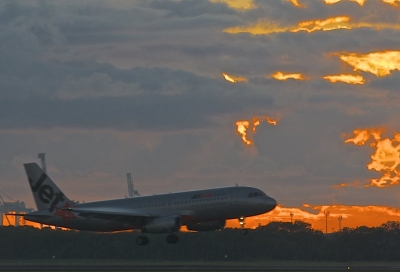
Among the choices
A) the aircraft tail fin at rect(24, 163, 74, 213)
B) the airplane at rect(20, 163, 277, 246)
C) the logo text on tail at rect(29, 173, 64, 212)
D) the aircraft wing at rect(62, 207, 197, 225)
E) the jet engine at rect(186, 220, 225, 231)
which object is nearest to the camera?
the airplane at rect(20, 163, 277, 246)

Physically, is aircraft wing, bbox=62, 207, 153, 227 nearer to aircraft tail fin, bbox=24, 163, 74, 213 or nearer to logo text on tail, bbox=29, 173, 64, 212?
aircraft tail fin, bbox=24, 163, 74, 213

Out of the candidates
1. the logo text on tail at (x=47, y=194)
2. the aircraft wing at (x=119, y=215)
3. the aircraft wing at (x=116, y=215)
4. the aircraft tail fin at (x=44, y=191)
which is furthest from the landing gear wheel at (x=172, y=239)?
the logo text on tail at (x=47, y=194)

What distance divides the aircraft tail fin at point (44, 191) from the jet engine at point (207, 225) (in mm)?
22259

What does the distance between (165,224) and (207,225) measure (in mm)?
5730

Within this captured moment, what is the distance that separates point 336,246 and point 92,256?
42306mm

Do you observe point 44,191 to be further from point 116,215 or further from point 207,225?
point 207,225

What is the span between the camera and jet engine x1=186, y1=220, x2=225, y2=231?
463ft

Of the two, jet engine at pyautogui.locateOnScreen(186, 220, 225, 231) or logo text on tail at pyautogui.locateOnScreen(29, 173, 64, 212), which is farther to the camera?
logo text on tail at pyautogui.locateOnScreen(29, 173, 64, 212)

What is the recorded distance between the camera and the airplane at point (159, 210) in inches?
5369

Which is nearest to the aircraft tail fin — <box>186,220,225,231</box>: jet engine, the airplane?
the airplane

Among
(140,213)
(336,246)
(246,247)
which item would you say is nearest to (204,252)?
(246,247)

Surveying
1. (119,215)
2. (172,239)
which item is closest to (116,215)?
(119,215)

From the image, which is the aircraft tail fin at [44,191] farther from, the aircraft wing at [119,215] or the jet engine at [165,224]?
the jet engine at [165,224]

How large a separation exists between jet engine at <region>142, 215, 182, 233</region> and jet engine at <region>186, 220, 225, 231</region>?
7.79ft
